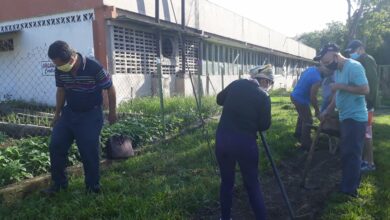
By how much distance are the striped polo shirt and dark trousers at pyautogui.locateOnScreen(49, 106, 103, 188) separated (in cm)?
10

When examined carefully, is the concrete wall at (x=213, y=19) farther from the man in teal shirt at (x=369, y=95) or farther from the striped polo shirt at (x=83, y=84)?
the man in teal shirt at (x=369, y=95)

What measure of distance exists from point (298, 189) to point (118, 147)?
278 cm

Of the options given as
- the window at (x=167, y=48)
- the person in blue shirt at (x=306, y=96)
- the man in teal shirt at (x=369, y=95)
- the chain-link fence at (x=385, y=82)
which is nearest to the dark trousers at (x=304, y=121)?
the person in blue shirt at (x=306, y=96)

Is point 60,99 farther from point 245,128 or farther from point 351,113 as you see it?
point 351,113

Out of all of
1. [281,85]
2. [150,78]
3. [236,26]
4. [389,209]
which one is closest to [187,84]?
[150,78]

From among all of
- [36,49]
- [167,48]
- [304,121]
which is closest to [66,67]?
[304,121]

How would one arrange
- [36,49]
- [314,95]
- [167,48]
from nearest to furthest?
[314,95] → [36,49] → [167,48]

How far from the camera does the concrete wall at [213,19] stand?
12.6 meters

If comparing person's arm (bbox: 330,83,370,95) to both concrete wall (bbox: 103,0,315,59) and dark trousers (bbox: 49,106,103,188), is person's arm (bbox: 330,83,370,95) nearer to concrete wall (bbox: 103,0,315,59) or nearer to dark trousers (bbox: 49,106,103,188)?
dark trousers (bbox: 49,106,103,188)

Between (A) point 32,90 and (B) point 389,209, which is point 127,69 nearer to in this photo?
(A) point 32,90

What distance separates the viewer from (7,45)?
42.9 feet

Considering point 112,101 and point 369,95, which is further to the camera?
point 369,95

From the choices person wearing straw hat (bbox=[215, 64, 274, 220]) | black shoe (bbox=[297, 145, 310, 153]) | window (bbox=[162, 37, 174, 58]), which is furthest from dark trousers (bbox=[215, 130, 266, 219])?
window (bbox=[162, 37, 174, 58])

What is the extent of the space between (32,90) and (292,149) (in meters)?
9.00
